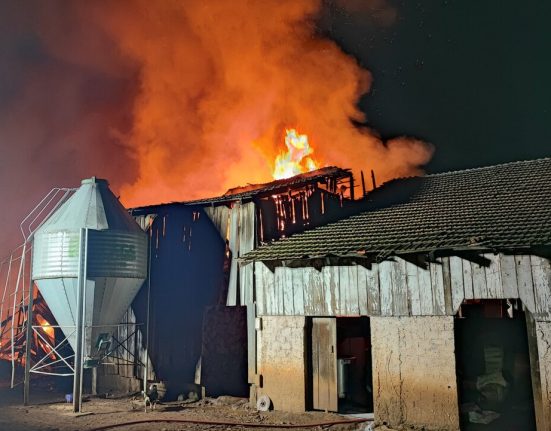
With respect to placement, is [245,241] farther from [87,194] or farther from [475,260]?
[475,260]

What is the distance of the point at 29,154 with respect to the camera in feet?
96.9

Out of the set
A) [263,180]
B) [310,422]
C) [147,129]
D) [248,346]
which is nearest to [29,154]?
[147,129]

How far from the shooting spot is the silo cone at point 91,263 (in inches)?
563

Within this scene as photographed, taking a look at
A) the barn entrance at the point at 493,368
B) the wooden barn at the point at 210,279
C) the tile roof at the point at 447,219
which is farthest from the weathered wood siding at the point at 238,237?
the barn entrance at the point at 493,368

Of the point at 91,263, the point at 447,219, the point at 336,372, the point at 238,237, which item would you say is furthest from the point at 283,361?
the point at 91,263

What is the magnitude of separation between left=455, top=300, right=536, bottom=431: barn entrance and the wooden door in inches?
129

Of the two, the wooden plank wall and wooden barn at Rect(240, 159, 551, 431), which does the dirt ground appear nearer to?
wooden barn at Rect(240, 159, 551, 431)

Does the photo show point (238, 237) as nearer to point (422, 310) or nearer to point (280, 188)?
point (280, 188)

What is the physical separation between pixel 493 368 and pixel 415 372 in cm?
300

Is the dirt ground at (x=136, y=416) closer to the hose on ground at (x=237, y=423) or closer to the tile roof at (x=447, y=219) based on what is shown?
the hose on ground at (x=237, y=423)

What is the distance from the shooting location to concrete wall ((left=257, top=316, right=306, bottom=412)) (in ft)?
44.1

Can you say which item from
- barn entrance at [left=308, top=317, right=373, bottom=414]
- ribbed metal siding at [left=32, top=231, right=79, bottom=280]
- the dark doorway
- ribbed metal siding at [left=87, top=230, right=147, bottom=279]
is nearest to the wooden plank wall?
barn entrance at [left=308, top=317, right=373, bottom=414]

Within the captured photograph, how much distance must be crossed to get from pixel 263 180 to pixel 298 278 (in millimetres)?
14724

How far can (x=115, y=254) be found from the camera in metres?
14.7
